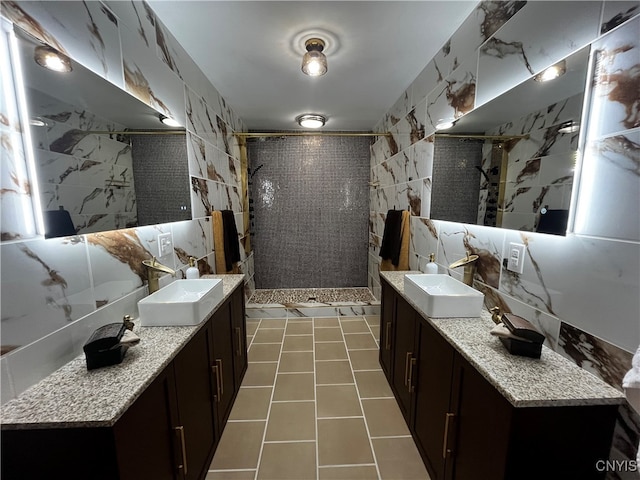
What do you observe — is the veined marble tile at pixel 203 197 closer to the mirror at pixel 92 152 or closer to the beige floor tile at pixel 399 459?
the mirror at pixel 92 152

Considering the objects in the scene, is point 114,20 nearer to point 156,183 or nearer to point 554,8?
point 156,183

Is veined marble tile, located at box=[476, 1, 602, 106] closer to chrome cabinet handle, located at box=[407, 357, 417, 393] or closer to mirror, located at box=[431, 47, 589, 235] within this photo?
mirror, located at box=[431, 47, 589, 235]

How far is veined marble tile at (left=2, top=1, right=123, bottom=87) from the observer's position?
857mm

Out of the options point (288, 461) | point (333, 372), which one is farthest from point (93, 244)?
point (333, 372)

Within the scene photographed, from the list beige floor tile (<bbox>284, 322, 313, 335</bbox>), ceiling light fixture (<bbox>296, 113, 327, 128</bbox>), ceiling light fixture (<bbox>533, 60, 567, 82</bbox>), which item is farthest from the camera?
ceiling light fixture (<bbox>296, 113, 327, 128</bbox>)

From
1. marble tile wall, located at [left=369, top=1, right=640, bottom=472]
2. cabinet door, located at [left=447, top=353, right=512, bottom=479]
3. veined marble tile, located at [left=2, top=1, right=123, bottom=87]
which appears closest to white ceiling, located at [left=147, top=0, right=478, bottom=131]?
marble tile wall, located at [left=369, top=1, right=640, bottom=472]

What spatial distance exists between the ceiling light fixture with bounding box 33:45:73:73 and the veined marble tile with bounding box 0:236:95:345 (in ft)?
2.07

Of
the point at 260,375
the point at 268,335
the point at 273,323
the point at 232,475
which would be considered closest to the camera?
the point at 232,475

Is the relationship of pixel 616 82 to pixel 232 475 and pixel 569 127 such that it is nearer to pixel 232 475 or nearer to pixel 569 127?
pixel 569 127

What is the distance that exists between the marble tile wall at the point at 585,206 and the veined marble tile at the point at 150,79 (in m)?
1.93

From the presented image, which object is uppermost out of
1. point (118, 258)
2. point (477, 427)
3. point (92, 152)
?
point (92, 152)

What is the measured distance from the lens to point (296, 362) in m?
2.34

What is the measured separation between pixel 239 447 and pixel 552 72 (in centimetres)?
251

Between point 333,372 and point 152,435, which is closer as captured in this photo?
point 152,435
